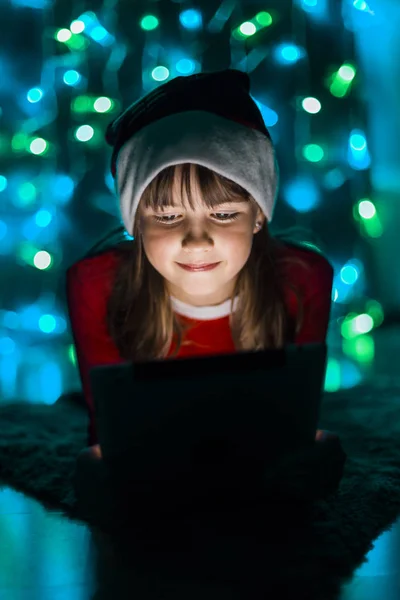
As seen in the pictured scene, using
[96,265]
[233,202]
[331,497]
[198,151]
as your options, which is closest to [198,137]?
[198,151]

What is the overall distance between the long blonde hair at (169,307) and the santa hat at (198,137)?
0.12m

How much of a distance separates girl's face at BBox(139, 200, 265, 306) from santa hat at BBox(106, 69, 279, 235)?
38 millimetres

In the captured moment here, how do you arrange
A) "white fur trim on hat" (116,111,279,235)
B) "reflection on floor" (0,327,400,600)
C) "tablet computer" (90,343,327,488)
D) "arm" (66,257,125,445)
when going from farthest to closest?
"arm" (66,257,125,445) → "white fur trim on hat" (116,111,279,235) → "tablet computer" (90,343,327,488) → "reflection on floor" (0,327,400,600)

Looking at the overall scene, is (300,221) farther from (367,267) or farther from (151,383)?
(151,383)

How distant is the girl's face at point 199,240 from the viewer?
47.2 inches

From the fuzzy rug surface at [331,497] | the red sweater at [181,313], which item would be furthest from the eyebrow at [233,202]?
the fuzzy rug surface at [331,497]

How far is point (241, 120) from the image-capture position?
1.20m

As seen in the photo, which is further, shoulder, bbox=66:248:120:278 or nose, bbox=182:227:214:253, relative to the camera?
shoulder, bbox=66:248:120:278

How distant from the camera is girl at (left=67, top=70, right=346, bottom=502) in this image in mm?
1178

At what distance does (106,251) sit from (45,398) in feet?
2.20

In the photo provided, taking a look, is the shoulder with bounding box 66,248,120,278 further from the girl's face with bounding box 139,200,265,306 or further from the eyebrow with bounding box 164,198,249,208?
the eyebrow with bounding box 164,198,249,208

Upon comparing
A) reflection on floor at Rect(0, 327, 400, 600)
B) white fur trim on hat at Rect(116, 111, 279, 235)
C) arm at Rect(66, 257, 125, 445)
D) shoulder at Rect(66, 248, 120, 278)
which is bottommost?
reflection on floor at Rect(0, 327, 400, 600)

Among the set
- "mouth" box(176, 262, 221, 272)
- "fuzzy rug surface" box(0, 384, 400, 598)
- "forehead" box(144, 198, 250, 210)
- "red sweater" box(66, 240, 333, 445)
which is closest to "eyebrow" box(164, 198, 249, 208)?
"forehead" box(144, 198, 250, 210)

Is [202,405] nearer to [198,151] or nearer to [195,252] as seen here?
[195,252]
